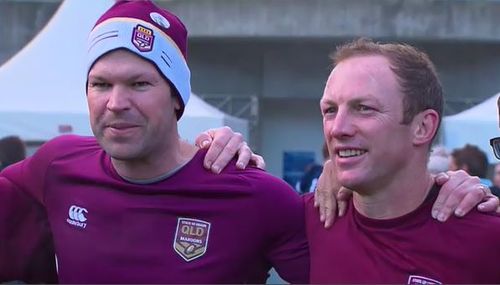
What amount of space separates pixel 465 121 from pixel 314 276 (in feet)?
20.6

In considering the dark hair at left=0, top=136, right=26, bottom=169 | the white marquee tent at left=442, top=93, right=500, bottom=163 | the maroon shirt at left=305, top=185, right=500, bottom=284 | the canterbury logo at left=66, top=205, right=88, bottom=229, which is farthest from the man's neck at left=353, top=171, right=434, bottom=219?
the white marquee tent at left=442, top=93, right=500, bottom=163

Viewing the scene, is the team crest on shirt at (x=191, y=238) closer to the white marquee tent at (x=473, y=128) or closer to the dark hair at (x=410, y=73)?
the dark hair at (x=410, y=73)

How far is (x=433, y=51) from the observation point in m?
14.7

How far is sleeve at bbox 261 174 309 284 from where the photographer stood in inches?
104

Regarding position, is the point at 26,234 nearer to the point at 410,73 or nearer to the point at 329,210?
the point at 329,210

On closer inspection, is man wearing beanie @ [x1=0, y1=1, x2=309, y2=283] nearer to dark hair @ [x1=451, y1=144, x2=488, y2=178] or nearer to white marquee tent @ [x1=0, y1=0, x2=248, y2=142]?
dark hair @ [x1=451, y1=144, x2=488, y2=178]

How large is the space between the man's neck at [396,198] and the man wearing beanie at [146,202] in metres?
0.28

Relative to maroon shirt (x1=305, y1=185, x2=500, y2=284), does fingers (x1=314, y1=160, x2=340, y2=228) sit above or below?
above

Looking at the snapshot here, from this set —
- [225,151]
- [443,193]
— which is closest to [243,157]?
[225,151]

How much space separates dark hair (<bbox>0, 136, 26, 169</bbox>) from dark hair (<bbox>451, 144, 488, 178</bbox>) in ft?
9.83

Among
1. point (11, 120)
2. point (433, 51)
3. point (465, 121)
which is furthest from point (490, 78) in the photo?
point (11, 120)

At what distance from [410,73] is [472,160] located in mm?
4003

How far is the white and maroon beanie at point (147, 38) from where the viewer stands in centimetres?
259

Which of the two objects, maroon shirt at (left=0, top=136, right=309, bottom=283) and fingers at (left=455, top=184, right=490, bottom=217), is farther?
maroon shirt at (left=0, top=136, right=309, bottom=283)
